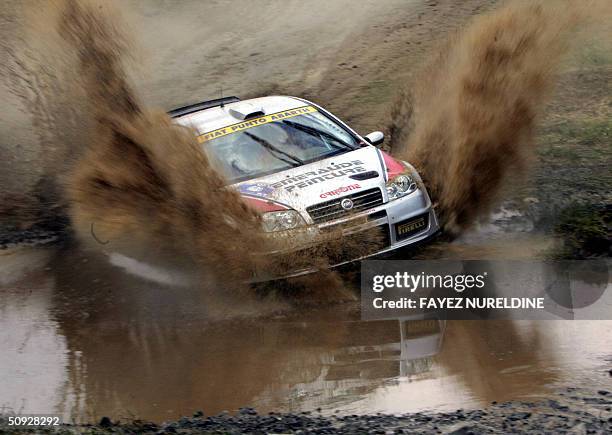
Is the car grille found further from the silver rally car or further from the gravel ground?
the gravel ground

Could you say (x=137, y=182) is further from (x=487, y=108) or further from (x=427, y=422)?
(x=427, y=422)

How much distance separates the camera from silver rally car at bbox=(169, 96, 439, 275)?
8477 mm

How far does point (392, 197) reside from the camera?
873 centimetres

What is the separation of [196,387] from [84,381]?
914 millimetres

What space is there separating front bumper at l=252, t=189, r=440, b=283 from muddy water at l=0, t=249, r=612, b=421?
393mm

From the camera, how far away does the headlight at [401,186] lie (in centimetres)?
877

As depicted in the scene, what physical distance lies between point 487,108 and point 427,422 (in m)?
4.64

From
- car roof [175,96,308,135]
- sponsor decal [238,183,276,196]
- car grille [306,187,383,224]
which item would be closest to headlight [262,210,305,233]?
car grille [306,187,383,224]

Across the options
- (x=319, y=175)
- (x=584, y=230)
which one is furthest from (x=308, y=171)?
(x=584, y=230)

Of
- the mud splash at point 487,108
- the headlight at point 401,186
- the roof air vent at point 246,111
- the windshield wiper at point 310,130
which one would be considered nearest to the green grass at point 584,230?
the mud splash at point 487,108

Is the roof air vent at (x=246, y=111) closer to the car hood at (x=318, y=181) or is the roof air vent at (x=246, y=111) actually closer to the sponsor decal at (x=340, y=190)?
the car hood at (x=318, y=181)

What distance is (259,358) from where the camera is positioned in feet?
25.1

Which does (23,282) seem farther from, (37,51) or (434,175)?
(434,175)

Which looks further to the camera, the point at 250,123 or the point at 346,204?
the point at 250,123
